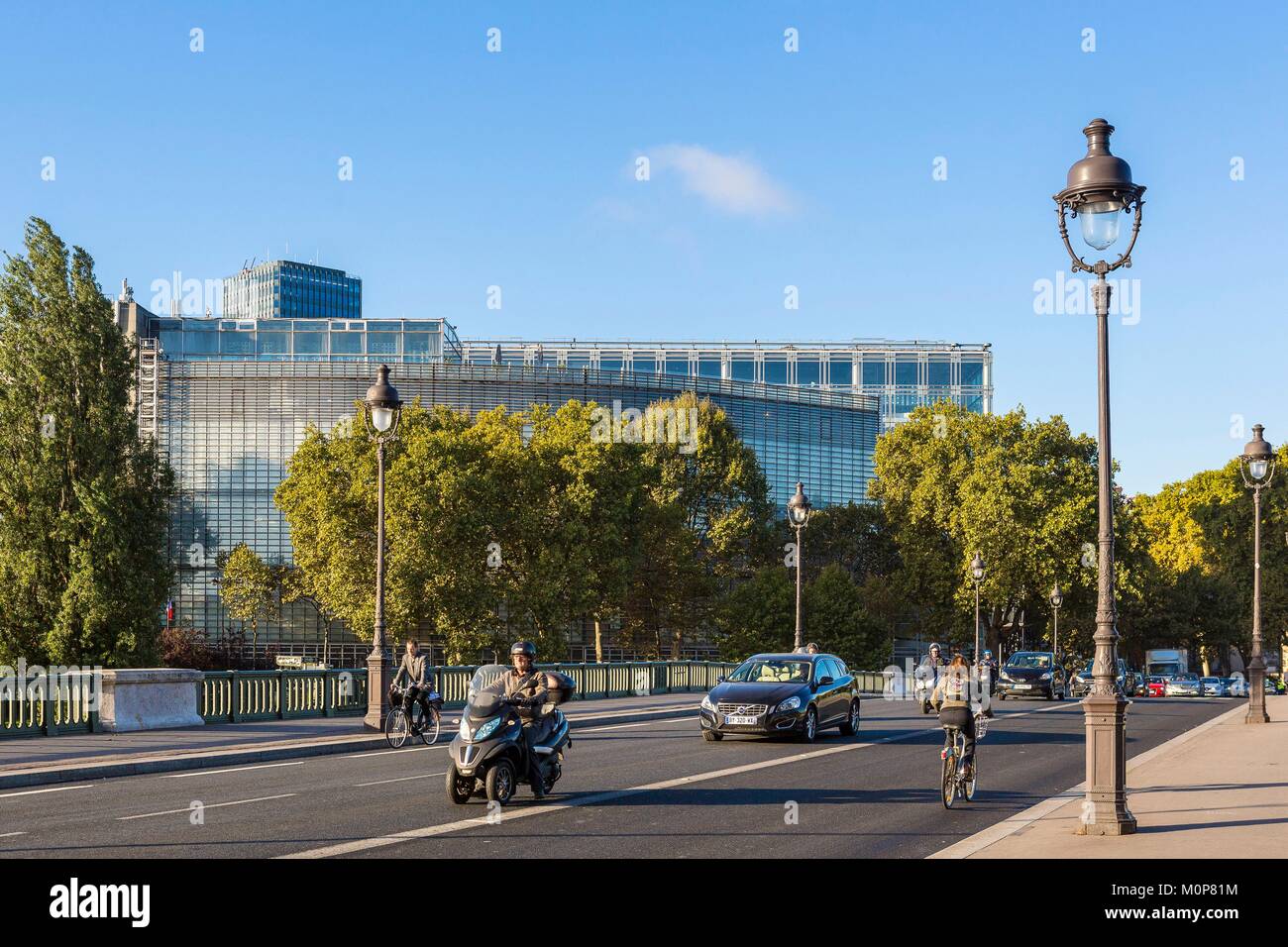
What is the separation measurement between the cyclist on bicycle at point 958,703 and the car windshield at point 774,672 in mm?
9554

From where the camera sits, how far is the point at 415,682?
24969 mm

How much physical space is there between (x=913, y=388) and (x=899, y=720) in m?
110

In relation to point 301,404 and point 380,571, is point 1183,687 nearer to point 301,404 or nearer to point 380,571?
point 380,571

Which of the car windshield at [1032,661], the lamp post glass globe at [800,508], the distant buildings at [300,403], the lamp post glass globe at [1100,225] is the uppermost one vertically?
the distant buildings at [300,403]

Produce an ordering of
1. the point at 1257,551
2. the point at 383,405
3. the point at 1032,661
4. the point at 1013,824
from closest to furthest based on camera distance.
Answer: the point at 1013,824 < the point at 383,405 < the point at 1257,551 < the point at 1032,661

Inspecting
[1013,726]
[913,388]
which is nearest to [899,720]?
[1013,726]

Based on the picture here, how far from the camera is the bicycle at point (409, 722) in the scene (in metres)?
24.4

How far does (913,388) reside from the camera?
141m

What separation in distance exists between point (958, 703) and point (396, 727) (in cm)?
1231

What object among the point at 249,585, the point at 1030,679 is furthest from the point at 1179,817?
the point at 249,585

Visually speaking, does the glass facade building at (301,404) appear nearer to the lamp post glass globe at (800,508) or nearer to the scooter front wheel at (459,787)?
the lamp post glass globe at (800,508)

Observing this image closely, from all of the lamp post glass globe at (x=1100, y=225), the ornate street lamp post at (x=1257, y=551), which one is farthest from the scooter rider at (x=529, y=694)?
the ornate street lamp post at (x=1257, y=551)

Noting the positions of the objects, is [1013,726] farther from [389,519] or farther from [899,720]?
[389,519]
